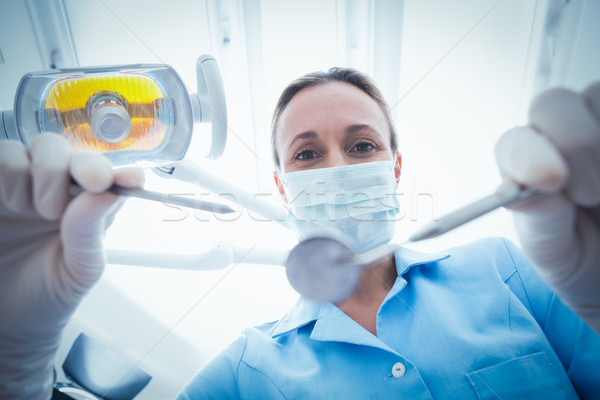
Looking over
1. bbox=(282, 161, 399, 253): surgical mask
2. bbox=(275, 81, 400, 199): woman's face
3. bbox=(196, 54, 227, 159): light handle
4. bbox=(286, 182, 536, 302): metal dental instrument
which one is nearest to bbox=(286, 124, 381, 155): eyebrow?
bbox=(275, 81, 400, 199): woman's face

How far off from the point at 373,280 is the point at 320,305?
177mm

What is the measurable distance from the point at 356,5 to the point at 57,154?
4.14ft

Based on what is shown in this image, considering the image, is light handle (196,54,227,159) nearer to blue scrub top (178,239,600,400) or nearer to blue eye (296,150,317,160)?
blue eye (296,150,317,160)

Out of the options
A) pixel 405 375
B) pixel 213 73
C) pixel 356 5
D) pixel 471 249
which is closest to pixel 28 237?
pixel 213 73

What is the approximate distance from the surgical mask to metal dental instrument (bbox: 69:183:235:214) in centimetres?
36

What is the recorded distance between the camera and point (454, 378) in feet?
2.26

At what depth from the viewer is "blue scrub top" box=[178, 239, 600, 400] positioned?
2.25 feet

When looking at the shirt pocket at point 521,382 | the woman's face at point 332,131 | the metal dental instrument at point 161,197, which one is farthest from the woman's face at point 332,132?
the shirt pocket at point 521,382

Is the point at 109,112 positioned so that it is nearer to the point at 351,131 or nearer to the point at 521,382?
the point at 351,131

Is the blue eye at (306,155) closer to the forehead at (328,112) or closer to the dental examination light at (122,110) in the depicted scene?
the forehead at (328,112)

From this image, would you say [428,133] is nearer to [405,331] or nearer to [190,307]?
[405,331]

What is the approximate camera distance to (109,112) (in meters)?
0.79

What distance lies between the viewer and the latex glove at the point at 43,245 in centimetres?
53

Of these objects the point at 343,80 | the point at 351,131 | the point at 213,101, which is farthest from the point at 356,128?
the point at 213,101
